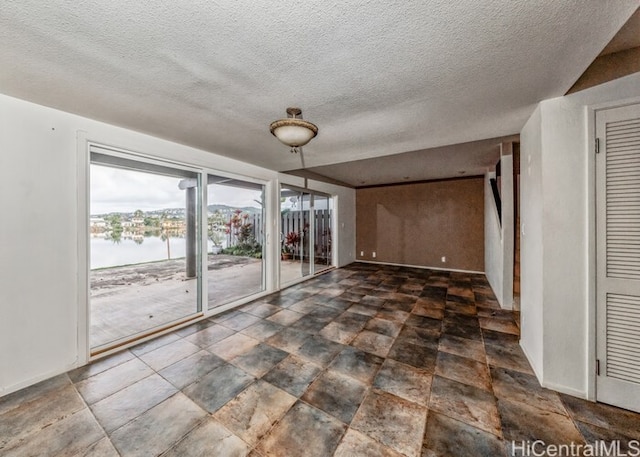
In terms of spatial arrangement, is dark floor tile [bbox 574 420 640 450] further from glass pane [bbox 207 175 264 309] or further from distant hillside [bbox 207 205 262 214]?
distant hillside [bbox 207 205 262 214]

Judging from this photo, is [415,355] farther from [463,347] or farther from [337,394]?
[337,394]

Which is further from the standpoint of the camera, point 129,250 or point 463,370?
point 129,250

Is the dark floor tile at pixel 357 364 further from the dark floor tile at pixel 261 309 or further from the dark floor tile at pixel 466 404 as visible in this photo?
the dark floor tile at pixel 261 309

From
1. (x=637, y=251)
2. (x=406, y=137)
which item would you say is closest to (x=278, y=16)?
(x=406, y=137)

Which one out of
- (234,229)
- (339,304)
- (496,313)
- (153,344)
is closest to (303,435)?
(153,344)

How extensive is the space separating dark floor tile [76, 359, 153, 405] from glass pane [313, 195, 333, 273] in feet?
15.3

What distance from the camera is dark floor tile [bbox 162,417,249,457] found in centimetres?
142

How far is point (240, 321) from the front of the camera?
3.32 meters

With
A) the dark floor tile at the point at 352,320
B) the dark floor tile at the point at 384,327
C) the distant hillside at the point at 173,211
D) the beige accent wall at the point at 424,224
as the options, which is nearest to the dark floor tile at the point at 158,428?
the dark floor tile at the point at 352,320

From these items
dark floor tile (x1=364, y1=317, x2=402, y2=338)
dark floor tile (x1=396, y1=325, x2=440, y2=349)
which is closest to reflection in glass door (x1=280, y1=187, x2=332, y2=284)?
dark floor tile (x1=364, y1=317, x2=402, y2=338)

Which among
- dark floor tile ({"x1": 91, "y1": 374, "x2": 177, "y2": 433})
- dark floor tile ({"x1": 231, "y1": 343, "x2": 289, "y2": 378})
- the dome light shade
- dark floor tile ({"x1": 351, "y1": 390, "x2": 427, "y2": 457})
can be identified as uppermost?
the dome light shade

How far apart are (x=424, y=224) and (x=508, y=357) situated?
14.8 ft

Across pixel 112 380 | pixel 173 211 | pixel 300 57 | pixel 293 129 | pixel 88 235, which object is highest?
pixel 300 57

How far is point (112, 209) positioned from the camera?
287 centimetres
